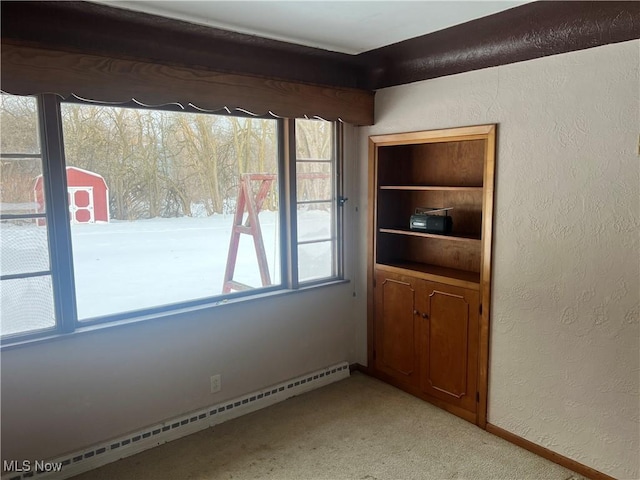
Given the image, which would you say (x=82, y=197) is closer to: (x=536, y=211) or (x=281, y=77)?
(x=281, y=77)

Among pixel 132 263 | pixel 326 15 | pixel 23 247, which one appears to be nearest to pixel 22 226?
pixel 23 247

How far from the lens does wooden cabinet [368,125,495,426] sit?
290 cm

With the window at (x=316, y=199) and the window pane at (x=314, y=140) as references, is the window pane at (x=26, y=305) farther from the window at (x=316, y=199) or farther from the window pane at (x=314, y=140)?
the window pane at (x=314, y=140)

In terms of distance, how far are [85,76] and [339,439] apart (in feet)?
7.76

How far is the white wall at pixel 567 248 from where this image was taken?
Answer: 2229mm

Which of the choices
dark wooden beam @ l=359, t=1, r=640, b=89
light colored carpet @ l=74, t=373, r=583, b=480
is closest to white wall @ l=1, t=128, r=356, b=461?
light colored carpet @ l=74, t=373, r=583, b=480

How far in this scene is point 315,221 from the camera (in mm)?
3445

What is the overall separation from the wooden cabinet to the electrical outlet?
120cm

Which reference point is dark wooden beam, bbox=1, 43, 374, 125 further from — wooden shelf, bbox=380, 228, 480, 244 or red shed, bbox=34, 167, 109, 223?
wooden shelf, bbox=380, 228, 480, 244

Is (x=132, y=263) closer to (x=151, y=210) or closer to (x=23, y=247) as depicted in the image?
(x=151, y=210)

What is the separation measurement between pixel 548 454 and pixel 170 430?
2.13 meters

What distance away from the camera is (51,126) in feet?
7.60

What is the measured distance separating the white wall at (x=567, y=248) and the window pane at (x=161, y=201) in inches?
54.0

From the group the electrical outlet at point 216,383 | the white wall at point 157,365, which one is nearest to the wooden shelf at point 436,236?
the white wall at point 157,365
